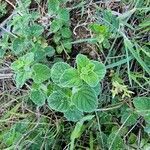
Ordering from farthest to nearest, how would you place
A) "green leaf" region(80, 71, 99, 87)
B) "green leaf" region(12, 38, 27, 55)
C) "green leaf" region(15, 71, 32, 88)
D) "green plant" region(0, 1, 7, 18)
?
1. "green plant" region(0, 1, 7, 18)
2. "green leaf" region(12, 38, 27, 55)
3. "green leaf" region(15, 71, 32, 88)
4. "green leaf" region(80, 71, 99, 87)

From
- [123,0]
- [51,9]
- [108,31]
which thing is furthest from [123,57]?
[51,9]

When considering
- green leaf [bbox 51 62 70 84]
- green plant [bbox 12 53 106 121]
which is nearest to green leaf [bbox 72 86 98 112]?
green plant [bbox 12 53 106 121]

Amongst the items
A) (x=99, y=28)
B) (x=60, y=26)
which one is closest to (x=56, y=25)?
(x=60, y=26)

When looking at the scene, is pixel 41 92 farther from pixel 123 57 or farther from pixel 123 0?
pixel 123 0

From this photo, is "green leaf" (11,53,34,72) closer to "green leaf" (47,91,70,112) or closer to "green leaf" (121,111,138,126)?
"green leaf" (47,91,70,112)

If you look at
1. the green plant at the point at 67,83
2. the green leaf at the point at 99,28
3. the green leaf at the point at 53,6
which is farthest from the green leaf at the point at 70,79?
the green leaf at the point at 53,6

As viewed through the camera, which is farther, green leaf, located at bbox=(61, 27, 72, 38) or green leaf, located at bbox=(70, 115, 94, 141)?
green leaf, located at bbox=(61, 27, 72, 38)
